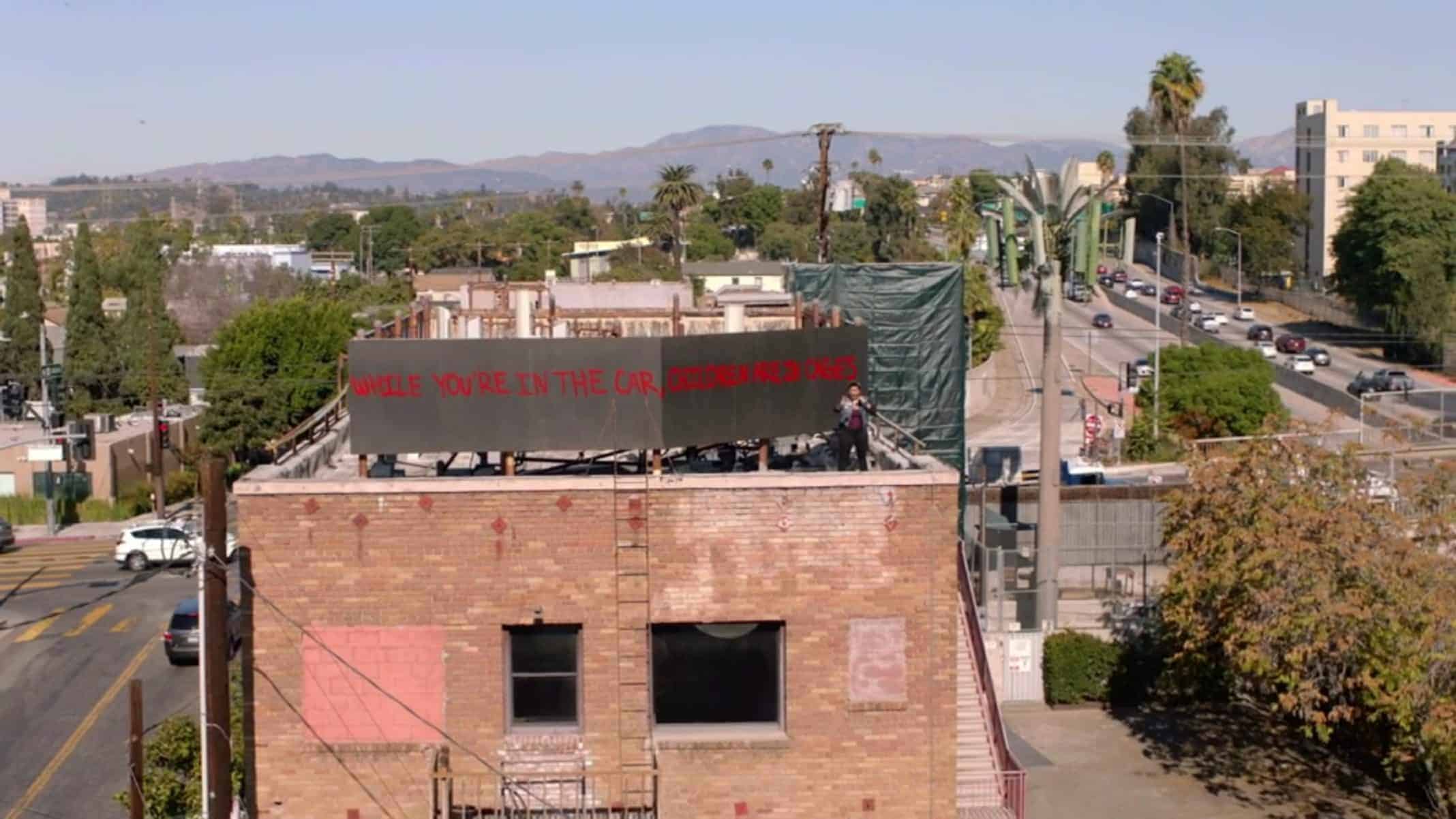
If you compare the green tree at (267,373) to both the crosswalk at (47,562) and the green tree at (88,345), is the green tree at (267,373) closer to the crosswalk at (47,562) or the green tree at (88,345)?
the crosswalk at (47,562)

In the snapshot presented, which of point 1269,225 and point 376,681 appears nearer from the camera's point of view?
point 376,681

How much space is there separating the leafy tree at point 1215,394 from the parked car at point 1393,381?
38.9 ft

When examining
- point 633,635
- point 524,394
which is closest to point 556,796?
point 633,635

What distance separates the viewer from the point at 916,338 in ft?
140

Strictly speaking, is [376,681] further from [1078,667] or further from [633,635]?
[1078,667]

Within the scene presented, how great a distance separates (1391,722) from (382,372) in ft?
63.0

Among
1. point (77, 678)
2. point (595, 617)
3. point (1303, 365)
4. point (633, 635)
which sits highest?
point (595, 617)

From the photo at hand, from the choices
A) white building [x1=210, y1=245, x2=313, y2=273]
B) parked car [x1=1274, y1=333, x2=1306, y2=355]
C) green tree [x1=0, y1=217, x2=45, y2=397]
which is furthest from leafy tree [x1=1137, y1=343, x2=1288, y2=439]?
white building [x1=210, y1=245, x2=313, y2=273]

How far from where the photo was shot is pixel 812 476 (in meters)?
15.8

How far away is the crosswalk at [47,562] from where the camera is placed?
4944 cm

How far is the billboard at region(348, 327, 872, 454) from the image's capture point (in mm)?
16375

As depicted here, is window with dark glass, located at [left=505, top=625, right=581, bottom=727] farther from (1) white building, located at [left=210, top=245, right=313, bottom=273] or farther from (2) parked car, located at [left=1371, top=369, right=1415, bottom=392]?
(1) white building, located at [left=210, top=245, right=313, bottom=273]

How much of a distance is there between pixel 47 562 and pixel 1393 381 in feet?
202

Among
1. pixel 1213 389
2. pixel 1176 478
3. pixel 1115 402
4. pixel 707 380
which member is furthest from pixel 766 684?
pixel 1115 402
